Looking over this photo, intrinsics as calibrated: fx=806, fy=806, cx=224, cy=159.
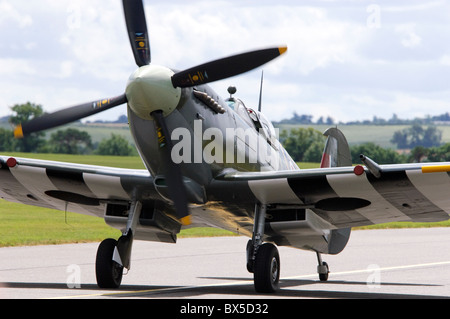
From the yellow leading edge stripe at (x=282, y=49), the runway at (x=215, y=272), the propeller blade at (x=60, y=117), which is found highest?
the yellow leading edge stripe at (x=282, y=49)

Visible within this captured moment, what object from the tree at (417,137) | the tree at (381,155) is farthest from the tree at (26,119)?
the tree at (417,137)

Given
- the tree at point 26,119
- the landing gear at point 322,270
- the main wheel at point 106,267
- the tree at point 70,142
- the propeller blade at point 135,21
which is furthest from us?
the tree at point 70,142

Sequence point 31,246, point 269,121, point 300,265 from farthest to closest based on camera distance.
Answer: point 31,246 < point 300,265 < point 269,121

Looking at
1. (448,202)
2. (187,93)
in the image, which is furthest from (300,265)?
(187,93)

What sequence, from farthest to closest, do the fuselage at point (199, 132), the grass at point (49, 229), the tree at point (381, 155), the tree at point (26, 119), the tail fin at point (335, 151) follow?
the tree at point (26, 119) → the tree at point (381, 155) → the grass at point (49, 229) → the tail fin at point (335, 151) → the fuselage at point (199, 132)

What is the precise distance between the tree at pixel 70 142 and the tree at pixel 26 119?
271 centimetres

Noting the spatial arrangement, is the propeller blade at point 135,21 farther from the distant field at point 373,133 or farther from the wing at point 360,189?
the distant field at point 373,133

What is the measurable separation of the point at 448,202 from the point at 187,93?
430 cm

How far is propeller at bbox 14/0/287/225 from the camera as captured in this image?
10.4m

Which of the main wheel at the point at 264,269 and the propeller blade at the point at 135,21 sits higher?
the propeller blade at the point at 135,21

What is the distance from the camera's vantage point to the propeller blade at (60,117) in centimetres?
1107

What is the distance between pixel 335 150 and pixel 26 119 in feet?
347
